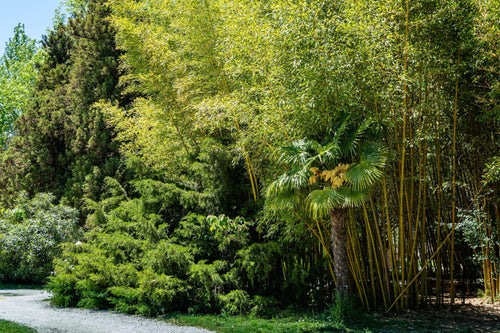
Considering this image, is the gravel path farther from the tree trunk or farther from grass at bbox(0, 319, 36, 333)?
the tree trunk

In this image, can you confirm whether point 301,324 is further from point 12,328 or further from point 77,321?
point 12,328

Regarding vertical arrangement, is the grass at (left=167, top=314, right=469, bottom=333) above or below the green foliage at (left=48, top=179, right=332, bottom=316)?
below

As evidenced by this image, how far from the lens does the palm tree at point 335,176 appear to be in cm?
425

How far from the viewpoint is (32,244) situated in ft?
28.7

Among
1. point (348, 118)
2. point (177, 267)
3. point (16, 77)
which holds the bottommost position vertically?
point (177, 267)

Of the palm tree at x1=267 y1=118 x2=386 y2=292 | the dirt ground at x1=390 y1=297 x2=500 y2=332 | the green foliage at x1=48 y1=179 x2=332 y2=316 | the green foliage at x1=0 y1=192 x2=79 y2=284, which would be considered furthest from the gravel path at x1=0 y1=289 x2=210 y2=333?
the green foliage at x1=0 y1=192 x2=79 y2=284

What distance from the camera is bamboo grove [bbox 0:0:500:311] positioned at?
4.43m

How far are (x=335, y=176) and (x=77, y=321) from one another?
3.70 metres

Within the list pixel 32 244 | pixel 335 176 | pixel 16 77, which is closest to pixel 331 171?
pixel 335 176

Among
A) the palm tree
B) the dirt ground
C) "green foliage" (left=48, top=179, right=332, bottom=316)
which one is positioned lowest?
the dirt ground

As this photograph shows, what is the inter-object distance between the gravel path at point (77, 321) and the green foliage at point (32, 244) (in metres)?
2.96

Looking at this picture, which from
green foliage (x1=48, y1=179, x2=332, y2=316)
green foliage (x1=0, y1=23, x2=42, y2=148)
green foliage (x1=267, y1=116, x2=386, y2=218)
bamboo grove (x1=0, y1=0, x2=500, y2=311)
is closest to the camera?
green foliage (x1=267, y1=116, x2=386, y2=218)

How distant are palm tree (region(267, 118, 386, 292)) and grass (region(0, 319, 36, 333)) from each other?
10.1 feet

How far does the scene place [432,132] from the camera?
16.9 ft
